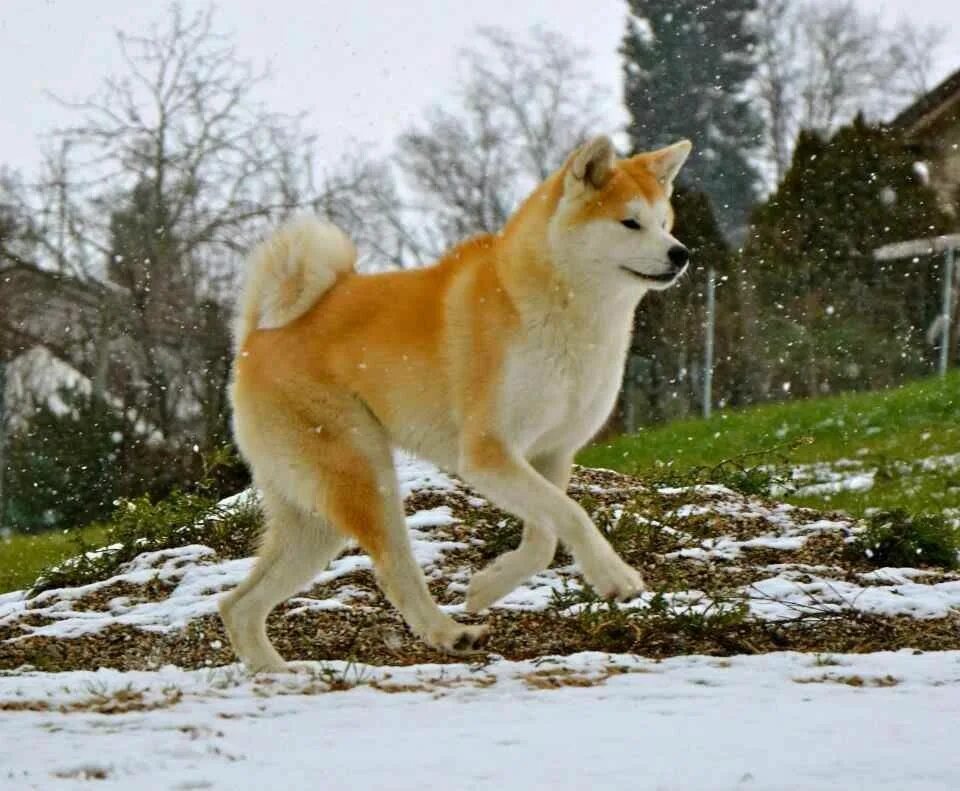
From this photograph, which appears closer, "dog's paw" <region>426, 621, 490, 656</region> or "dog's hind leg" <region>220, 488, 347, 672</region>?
"dog's paw" <region>426, 621, 490, 656</region>

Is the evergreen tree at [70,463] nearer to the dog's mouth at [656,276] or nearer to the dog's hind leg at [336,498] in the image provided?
the dog's hind leg at [336,498]

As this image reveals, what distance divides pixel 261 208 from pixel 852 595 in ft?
43.0

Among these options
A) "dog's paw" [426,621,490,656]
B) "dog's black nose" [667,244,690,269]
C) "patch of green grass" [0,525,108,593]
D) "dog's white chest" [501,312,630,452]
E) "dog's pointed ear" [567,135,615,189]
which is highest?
"dog's pointed ear" [567,135,615,189]

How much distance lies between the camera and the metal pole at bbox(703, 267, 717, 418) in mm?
14750

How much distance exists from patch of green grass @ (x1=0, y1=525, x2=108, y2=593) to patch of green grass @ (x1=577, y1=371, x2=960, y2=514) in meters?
4.08

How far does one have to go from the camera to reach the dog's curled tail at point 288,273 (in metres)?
4.60

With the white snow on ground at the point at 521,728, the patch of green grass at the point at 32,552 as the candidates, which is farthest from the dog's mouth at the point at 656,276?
the patch of green grass at the point at 32,552

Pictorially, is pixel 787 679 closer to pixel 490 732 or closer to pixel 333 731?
pixel 490 732

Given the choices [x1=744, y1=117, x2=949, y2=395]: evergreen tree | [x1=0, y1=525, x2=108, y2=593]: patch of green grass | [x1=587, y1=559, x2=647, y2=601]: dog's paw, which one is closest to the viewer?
[x1=587, y1=559, x2=647, y2=601]: dog's paw

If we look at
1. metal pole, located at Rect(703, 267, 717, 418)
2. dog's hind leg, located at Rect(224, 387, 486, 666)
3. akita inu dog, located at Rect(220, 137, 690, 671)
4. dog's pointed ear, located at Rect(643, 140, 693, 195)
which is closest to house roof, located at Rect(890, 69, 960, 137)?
metal pole, located at Rect(703, 267, 717, 418)

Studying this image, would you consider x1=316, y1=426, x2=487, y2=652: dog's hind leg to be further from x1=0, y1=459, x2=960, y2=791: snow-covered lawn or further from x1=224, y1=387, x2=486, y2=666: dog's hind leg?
x1=0, y1=459, x2=960, y2=791: snow-covered lawn

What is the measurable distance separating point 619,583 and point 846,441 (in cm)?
776

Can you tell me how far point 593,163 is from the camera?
4.23 meters

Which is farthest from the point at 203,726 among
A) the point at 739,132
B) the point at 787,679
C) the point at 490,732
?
the point at 739,132
